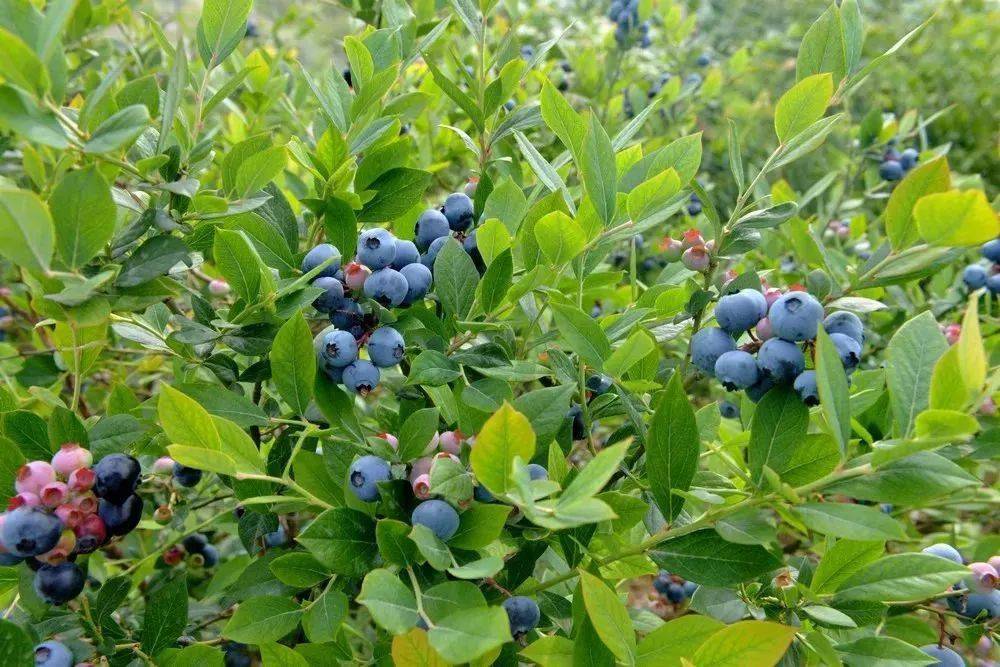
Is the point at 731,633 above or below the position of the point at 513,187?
below

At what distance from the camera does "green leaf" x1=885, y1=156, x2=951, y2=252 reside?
2.85ft

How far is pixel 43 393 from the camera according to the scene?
1.08 m

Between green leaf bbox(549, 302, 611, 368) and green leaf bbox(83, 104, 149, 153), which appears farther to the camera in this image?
green leaf bbox(549, 302, 611, 368)

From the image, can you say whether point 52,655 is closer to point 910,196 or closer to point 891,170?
point 910,196

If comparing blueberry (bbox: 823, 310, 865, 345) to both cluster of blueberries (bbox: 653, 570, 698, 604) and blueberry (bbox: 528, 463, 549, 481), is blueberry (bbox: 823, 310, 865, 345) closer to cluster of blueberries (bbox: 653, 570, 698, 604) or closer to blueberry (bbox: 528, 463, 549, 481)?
blueberry (bbox: 528, 463, 549, 481)

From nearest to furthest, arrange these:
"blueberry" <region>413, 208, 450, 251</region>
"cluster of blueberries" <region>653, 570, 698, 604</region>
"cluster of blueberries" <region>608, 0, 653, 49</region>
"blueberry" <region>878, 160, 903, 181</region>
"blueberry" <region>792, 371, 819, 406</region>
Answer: "blueberry" <region>792, 371, 819, 406</region> → "blueberry" <region>413, 208, 450, 251</region> → "cluster of blueberries" <region>653, 570, 698, 604</region> → "blueberry" <region>878, 160, 903, 181</region> → "cluster of blueberries" <region>608, 0, 653, 49</region>

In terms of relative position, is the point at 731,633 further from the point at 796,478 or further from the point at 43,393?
the point at 43,393

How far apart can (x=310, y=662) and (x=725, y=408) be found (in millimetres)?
1201

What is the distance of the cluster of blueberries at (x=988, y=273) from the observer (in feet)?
5.61

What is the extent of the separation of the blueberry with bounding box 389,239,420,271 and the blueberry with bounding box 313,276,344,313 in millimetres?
81

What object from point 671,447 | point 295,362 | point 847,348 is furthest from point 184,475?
point 847,348

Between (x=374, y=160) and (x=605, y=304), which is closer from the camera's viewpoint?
(x=374, y=160)

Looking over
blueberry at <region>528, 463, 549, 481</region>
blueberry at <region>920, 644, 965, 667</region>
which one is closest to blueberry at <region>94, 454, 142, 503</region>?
blueberry at <region>528, 463, 549, 481</region>

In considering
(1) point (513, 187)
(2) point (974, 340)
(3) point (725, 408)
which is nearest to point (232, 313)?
(1) point (513, 187)
